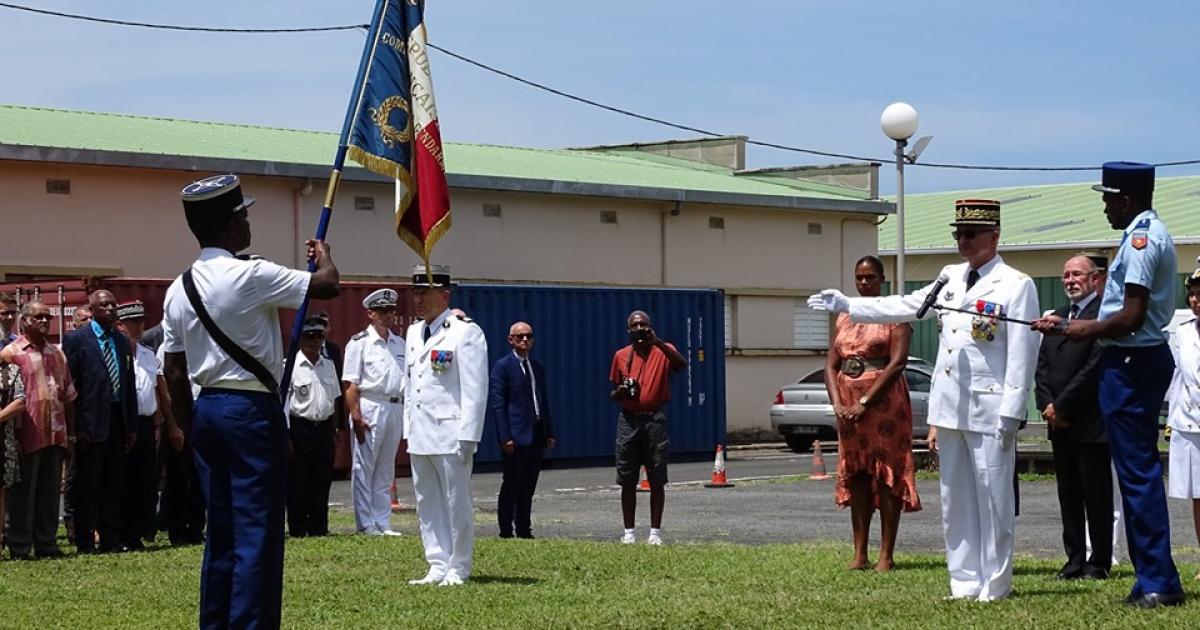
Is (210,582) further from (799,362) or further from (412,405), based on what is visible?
(799,362)

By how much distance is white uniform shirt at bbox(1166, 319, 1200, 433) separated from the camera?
474 inches

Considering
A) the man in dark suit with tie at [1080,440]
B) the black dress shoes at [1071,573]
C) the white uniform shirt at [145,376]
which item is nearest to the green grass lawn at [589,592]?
the black dress shoes at [1071,573]

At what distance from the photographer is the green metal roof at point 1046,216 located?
43.4 m

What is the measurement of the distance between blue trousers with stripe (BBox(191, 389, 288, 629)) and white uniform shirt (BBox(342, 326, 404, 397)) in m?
8.35

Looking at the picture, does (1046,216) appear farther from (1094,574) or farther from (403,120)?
(403,120)

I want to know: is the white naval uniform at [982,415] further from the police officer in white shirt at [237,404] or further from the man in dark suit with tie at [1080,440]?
the police officer in white shirt at [237,404]

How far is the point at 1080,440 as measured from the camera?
11.7 meters

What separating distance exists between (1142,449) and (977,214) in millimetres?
1599

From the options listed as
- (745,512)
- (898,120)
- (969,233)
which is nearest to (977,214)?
(969,233)

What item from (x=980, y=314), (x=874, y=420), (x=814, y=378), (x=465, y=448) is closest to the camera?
(x=980, y=314)

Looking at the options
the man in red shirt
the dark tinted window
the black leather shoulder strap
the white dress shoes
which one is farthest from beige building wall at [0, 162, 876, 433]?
the black leather shoulder strap

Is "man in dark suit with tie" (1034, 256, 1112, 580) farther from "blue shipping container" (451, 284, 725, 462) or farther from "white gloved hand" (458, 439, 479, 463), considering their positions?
"blue shipping container" (451, 284, 725, 462)

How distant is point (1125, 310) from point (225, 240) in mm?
4304

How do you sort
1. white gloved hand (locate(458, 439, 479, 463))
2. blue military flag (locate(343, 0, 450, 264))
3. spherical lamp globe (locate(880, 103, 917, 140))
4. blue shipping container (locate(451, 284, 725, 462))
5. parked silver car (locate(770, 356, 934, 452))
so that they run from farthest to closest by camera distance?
parked silver car (locate(770, 356, 934, 452)) < blue shipping container (locate(451, 284, 725, 462)) < spherical lamp globe (locate(880, 103, 917, 140)) < white gloved hand (locate(458, 439, 479, 463)) < blue military flag (locate(343, 0, 450, 264))
